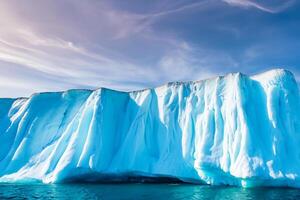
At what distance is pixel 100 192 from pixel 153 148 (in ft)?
25.3

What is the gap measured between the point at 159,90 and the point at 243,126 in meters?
8.68

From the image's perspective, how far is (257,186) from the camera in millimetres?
20984

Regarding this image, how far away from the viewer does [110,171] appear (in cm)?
2441

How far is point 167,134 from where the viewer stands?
2567 centimetres

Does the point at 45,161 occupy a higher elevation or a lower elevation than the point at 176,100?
lower

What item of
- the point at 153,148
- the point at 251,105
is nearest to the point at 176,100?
the point at 153,148

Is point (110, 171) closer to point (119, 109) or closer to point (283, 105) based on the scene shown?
point (119, 109)

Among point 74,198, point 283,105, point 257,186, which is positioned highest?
point 283,105

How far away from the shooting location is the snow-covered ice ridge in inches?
843

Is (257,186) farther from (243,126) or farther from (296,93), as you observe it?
(296,93)

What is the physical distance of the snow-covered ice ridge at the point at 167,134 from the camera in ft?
70.2

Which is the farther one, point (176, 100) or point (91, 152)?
point (176, 100)

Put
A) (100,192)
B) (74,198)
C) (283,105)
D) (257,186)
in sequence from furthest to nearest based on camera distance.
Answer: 1. (283,105)
2. (257,186)
3. (100,192)
4. (74,198)

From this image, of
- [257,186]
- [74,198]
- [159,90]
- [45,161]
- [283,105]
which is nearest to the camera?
[74,198]
